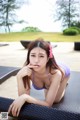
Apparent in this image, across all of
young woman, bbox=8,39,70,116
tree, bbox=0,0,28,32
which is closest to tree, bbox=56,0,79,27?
tree, bbox=0,0,28,32

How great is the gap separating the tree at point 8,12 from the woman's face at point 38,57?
44.6 ft

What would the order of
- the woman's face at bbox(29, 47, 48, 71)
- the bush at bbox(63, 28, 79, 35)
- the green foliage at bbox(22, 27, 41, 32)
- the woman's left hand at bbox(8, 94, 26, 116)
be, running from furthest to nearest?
the green foliage at bbox(22, 27, 41, 32)
the bush at bbox(63, 28, 79, 35)
the woman's face at bbox(29, 47, 48, 71)
the woman's left hand at bbox(8, 94, 26, 116)

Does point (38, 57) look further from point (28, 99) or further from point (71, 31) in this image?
point (71, 31)

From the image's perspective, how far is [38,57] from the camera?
1.63 meters

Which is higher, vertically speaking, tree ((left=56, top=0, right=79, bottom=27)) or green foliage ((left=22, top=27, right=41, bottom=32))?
tree ((left=56, top=0, right=79, bottom=27))

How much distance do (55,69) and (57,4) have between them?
13.3 m

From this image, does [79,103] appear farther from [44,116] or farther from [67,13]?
[67,13]

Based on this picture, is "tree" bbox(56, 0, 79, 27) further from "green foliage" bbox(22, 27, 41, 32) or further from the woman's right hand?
the woman's right hand

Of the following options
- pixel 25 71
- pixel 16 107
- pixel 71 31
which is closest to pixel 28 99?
pixel 16 107

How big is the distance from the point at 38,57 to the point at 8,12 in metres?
14.1

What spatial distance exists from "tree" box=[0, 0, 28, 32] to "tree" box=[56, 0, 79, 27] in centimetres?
255


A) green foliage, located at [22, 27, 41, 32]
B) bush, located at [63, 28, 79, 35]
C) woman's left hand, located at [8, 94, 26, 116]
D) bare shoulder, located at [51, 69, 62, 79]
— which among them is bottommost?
bush, located at [63, 28, 79, 35]

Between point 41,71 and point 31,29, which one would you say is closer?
point 41,71

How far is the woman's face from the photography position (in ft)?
5.33
